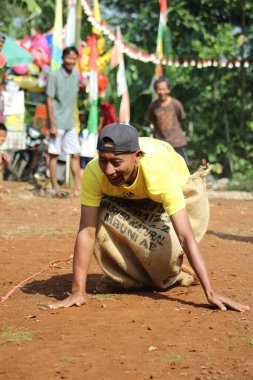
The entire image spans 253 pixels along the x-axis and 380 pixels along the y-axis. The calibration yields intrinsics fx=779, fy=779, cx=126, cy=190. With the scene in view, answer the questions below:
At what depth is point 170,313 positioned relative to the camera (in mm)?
4371

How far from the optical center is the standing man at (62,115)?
9914mm

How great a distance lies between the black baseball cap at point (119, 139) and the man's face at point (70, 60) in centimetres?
551

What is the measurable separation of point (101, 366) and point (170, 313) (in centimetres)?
104

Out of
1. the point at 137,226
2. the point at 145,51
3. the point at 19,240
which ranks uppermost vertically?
the point at 145,51

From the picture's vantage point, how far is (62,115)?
998 cm

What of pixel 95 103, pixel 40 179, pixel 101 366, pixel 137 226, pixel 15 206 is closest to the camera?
pixel 101 366

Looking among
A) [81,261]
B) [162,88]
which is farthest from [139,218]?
[162,88]

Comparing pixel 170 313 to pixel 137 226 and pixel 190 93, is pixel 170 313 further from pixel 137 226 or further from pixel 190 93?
pixel 190 93

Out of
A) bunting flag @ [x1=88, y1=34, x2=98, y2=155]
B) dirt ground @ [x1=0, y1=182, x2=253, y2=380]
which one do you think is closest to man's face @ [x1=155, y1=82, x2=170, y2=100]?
bunting flag @ [x1=88, y1=34, x2=98, y2=155]

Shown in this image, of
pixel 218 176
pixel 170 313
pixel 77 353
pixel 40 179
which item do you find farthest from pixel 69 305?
pixel 218 176

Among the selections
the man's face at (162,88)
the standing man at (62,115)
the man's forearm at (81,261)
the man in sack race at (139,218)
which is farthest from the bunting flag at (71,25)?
the man's forearm at (81,261)

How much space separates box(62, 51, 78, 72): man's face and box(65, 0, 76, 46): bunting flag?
1.54 meters

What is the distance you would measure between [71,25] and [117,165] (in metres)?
7.46

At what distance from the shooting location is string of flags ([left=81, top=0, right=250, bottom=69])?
11.3 metres
